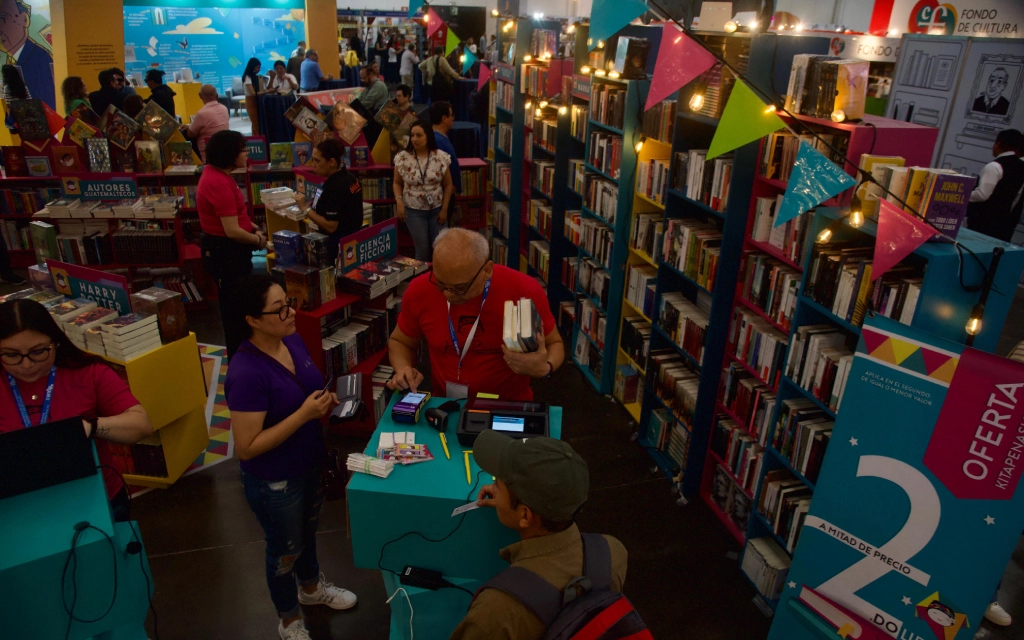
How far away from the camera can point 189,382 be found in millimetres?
4027

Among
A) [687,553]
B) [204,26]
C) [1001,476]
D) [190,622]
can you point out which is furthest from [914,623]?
[204,26]

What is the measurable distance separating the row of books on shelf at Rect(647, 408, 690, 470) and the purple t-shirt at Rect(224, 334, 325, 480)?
Answer: 244 cm

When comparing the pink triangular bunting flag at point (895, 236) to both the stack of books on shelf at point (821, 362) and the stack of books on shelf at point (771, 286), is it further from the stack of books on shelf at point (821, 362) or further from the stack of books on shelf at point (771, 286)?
the stack of books on shelf at point (771, 286)

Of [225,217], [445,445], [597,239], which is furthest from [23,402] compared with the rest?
[597,239]

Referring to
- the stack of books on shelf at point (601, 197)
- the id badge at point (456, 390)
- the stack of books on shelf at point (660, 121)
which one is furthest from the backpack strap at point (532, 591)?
the stack of books on shelf at point (601, 197)

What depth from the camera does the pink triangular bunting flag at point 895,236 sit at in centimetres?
240

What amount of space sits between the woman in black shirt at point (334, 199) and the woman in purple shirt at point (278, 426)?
8.12ft

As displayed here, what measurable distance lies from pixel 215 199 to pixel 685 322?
11.3 ft

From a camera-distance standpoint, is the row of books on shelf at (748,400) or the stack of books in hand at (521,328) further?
the row of books on shelf at (748,400)

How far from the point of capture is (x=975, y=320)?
2459mm

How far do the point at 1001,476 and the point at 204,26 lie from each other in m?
16.9

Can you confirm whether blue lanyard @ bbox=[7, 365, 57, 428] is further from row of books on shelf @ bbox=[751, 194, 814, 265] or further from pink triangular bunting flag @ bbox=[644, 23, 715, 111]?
row of books on shelf @ bbox=[751, 194, 814, 265]

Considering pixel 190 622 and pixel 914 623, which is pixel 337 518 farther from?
pixel 914 623

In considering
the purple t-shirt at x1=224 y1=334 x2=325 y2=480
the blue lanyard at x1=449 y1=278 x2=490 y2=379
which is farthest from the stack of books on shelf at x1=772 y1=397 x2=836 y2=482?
the purple t-shirt at x1=224 y1=334 x2=325 y2=480
